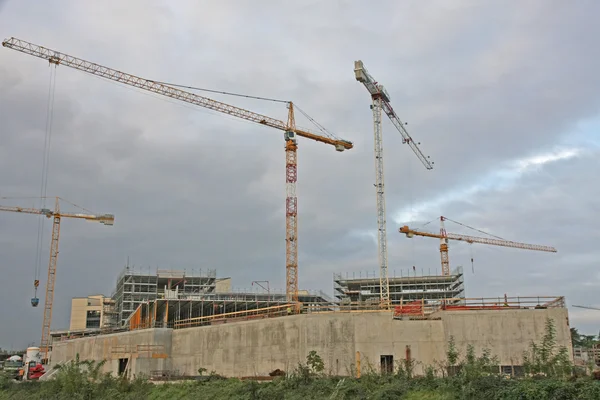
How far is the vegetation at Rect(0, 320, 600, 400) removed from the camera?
1620 cm

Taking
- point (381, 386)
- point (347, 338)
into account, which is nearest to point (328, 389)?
point (381, 386)

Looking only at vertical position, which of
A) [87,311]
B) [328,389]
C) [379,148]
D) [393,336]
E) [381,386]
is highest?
[379,148]

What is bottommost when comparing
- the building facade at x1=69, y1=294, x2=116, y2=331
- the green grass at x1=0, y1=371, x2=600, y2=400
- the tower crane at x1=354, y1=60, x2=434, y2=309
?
the green grass at x1=0, y1=371, x2=600, y2=400

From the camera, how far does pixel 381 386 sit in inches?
779

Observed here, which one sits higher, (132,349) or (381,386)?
(132,349)

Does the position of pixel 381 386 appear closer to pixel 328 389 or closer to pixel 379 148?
pixel 328 389

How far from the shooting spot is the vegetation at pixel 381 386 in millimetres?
16203

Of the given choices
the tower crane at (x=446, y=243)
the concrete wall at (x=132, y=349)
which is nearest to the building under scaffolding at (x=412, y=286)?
the tower crane at (x=446, y=243)

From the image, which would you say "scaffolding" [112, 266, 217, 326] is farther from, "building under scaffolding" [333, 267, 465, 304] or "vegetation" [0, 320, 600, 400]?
"vegetation" [0, 320, 600, 400]

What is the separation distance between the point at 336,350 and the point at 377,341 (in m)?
2.46

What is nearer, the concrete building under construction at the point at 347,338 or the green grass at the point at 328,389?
the green grass at the point at 328,389

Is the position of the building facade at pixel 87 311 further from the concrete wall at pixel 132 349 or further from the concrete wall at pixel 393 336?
the concrete wall at pixel 393 336

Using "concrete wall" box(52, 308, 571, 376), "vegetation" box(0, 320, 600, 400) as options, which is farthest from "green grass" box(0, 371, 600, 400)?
"concrete wall" box(52, 308, 571, 376)

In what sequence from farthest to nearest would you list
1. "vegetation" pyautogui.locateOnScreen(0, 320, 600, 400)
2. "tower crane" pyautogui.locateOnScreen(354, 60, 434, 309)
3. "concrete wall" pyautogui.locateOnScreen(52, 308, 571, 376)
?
"tower crane" pyautogui.locateOnScreen(354, 60, 434, 309)
"concrete wall" pyautogui.locateOnScreen(52, 308, 571, 376)
"vegetation" pyautogui.locateOnScreen(0, 320, 600, 400)
